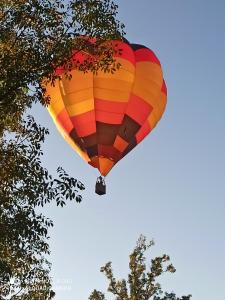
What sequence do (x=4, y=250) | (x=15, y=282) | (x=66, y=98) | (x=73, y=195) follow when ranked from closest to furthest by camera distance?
(x=73, y=195), (x=4, y=250), (x=15, y=282), (x=66, y=98)

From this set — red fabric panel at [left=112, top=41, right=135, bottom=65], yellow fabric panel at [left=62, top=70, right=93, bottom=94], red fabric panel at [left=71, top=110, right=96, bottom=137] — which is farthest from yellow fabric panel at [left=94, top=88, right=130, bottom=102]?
red fabric panel at [left=112, top=41, right=135, bottom=65]

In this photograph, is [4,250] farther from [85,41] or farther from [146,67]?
[146,67]

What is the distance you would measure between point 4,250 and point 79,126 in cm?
1465

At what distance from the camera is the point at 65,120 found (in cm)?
3116

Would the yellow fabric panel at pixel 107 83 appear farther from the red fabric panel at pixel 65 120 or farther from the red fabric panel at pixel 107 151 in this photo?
the red fabric panel at pixel 107 151

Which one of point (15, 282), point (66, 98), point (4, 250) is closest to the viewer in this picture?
point (4, 250)

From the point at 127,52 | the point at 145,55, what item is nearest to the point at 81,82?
the point at 127,52

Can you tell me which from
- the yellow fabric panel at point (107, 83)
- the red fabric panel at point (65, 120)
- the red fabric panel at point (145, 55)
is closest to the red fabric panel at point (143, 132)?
the yellow fabric panel at point (107, 83)

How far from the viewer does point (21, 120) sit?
56.4ft

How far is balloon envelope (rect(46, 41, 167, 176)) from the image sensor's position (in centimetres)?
2989

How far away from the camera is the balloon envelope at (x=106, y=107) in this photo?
98.1ft

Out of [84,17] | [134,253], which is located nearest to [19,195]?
[84,17]

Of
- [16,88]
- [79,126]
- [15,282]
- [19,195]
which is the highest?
[79,126]

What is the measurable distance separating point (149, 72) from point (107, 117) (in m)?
4.06
